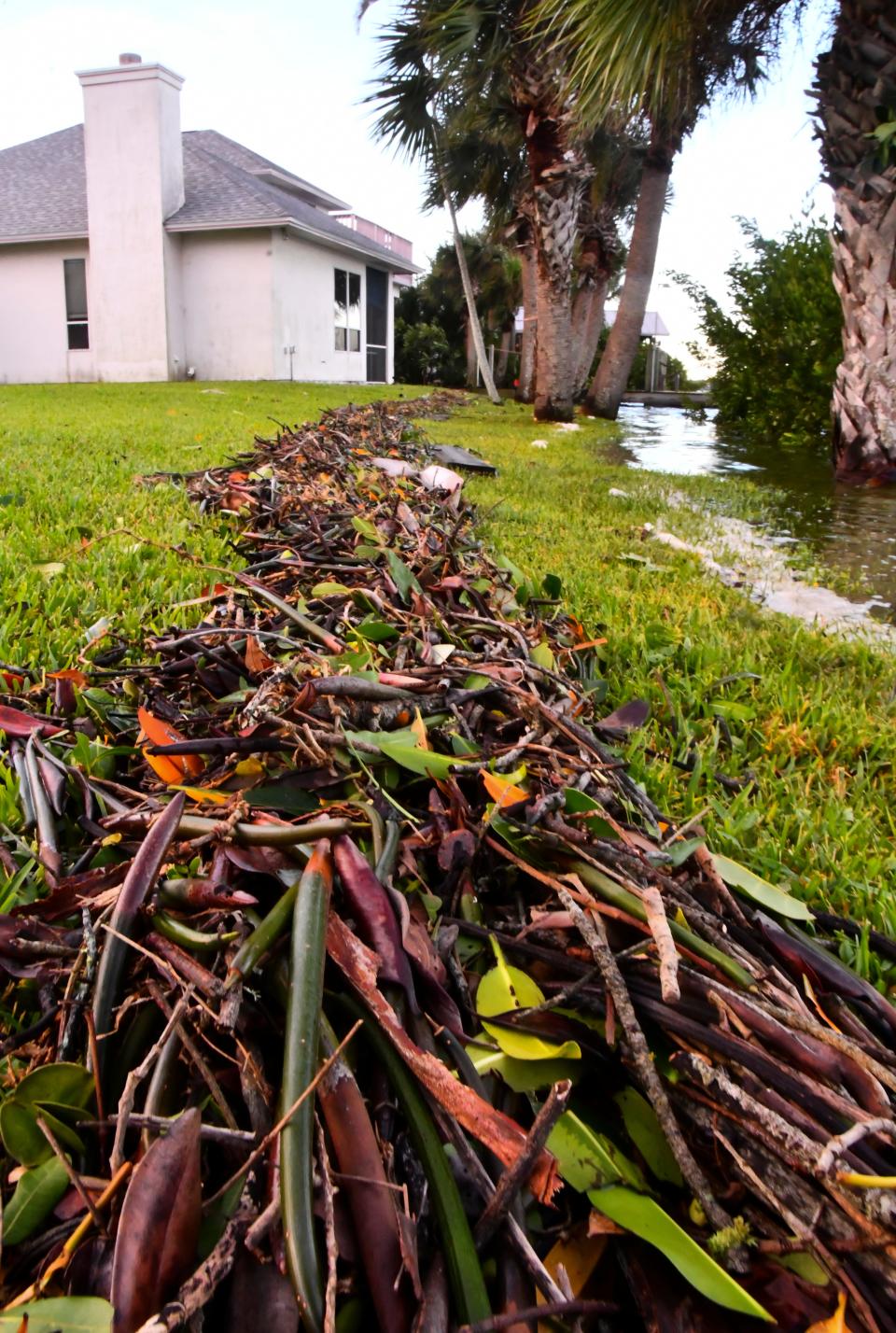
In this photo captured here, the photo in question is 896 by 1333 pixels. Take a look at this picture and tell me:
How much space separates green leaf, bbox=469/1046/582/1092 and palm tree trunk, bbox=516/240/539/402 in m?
14.3

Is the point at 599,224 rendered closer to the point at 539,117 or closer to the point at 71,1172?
the point at 539,117

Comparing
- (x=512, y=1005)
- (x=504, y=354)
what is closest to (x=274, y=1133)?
(x=512, y=1005)

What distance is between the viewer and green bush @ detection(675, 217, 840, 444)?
10.8 m

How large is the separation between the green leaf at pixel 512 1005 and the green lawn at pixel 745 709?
0.59 m

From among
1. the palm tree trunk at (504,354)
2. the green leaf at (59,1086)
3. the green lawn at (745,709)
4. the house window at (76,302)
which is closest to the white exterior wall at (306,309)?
the house window at (76,302)

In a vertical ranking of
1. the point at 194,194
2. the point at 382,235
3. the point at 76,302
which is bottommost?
the point at 76,302

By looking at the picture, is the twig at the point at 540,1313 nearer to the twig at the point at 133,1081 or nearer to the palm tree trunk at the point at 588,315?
the twig at the point at 133,1081

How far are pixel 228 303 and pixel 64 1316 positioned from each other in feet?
66.5

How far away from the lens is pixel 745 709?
208 centimetres

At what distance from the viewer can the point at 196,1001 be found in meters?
0.80

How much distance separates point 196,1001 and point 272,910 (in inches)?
4.1

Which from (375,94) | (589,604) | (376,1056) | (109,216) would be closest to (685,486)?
(589,604)

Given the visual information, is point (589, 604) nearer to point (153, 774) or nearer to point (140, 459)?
point (153, 774)

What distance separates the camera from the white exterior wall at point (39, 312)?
1934 cm
